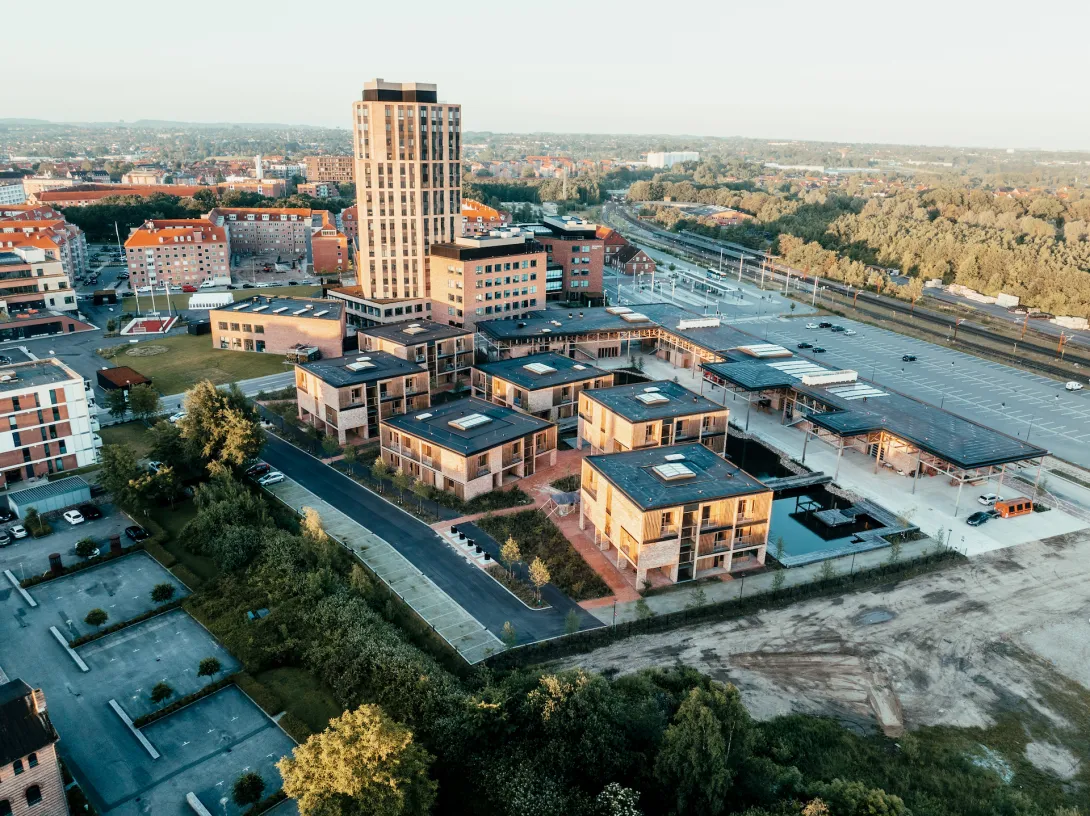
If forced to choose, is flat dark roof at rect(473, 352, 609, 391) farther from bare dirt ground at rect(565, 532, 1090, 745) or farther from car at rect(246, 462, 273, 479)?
bare dirt ground at rect(565, 532, 1090, 745)

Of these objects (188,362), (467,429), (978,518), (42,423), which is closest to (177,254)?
(188,362)

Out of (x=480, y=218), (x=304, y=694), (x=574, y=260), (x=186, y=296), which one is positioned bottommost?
(x=304, y=694)

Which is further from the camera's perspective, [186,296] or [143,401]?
[186,296]

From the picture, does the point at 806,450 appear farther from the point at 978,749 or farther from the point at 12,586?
the point at 12,586

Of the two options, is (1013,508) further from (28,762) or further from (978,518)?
(28,762)

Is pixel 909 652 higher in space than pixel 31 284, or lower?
lower

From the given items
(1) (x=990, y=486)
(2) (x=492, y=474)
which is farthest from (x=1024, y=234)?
(2) (x=492, y=474)
